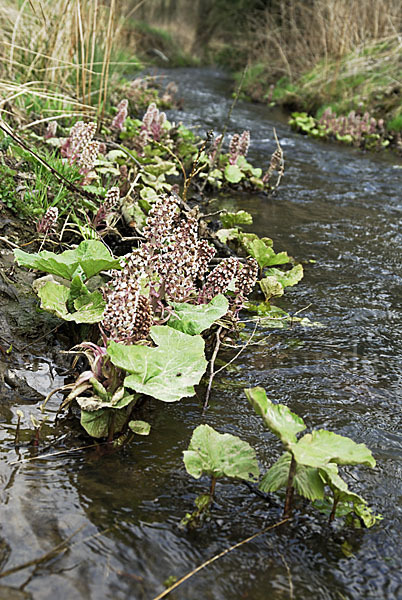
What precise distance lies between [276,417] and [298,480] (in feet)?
0.53

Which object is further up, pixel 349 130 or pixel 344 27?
pixel 344 27

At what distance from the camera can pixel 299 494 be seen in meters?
1.41

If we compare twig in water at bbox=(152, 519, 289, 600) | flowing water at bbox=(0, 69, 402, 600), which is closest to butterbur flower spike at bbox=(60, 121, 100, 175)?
flowing water at bbox=(0, 69, 402, 600)

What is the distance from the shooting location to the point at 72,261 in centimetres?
208

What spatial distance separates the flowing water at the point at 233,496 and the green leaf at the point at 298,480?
0.24 ft

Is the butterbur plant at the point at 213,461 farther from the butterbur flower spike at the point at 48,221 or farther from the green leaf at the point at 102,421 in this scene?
the butterbur flower spike at the point at 48,221

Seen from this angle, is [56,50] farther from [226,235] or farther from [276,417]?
[276,417]

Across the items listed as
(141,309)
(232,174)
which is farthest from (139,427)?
(232,174)

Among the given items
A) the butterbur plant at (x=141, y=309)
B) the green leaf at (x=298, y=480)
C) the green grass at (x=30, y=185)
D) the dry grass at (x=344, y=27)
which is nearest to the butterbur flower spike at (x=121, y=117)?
the green grass at (x=30, y=185)

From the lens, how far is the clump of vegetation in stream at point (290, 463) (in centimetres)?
134

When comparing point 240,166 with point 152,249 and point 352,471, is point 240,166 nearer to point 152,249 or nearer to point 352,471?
point 152,249

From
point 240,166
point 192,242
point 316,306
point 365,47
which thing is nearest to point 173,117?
point 240,166

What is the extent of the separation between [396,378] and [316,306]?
2.41ft

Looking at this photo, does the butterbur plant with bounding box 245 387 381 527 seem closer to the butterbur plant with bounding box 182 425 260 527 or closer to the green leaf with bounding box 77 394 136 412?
the butterbur plant with bounding box 182 425 260 527
